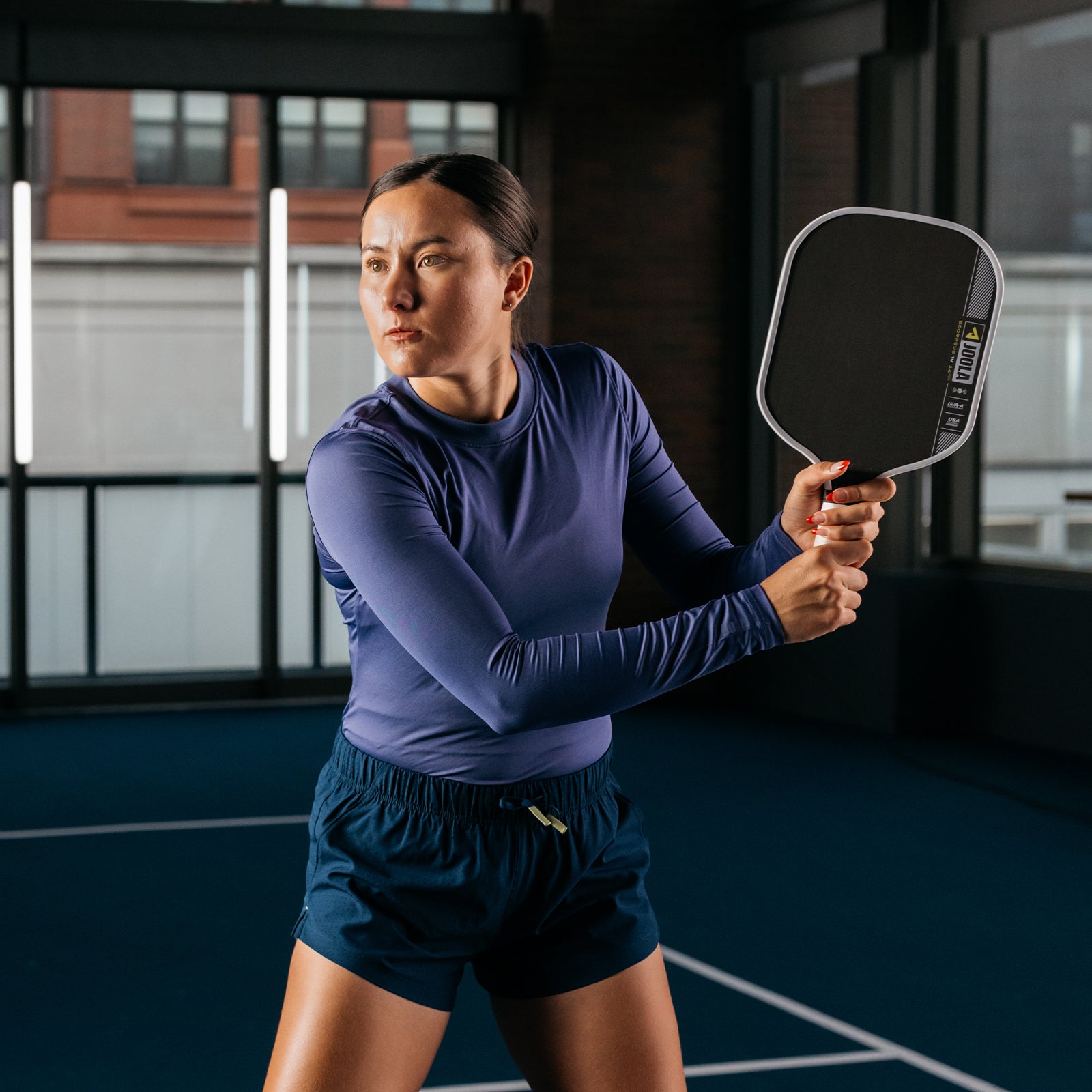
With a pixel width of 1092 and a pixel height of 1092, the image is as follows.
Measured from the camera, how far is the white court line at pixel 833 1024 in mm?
3381

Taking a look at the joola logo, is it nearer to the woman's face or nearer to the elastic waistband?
the woman's face

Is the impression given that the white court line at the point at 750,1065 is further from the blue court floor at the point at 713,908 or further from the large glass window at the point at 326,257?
the large glass window at the point at 326,257

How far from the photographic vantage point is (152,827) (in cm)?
554

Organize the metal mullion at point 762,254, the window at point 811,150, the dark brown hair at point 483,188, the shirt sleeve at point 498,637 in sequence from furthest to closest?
the metal mullion at point 762,254, the window at point 811,150, the dark brown hair at point 483,188, the shirt sleeve at point 498,637

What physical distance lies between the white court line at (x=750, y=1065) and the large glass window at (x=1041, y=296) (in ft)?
12.3

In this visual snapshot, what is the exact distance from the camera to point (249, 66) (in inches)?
299

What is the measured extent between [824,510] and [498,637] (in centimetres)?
38

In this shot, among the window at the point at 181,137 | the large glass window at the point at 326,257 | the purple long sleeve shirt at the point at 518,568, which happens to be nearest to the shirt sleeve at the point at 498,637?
the purple long sleeve shirt at the point at 518,568

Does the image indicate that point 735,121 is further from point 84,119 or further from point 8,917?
point 8,917

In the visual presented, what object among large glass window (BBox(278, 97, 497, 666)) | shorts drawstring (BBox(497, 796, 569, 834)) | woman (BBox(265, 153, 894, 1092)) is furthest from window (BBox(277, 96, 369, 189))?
shorts drawstring (BBox(497, 796, 569, 834))

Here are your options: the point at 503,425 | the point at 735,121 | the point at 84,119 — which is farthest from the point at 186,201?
the point at 503,425

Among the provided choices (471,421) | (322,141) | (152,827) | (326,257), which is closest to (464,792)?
(471,421)

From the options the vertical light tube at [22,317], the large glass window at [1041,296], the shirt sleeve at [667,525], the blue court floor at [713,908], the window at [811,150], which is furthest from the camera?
the window at [811,150]

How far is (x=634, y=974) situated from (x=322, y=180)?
659cm
